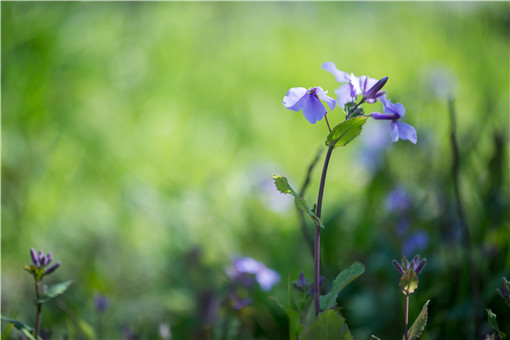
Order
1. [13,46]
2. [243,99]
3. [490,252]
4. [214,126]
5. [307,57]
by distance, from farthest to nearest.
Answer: [307,57] < [243,99] < [214,126] < [13,46] < [490,252]

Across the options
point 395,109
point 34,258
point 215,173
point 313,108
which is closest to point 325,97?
point 313,108

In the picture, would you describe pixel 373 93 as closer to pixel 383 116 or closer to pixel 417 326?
pixel 383 116

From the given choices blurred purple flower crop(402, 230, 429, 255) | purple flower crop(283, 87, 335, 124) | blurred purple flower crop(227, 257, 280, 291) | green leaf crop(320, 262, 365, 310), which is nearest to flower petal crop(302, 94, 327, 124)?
purple flower crop(283, 87, 335, 124)

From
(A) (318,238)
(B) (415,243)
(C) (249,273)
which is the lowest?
(B) (415,243)

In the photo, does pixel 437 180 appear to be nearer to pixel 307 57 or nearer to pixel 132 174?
pixel 132 174

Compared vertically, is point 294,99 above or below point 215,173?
above

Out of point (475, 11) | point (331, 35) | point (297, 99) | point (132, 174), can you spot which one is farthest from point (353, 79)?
point (475, 11)
